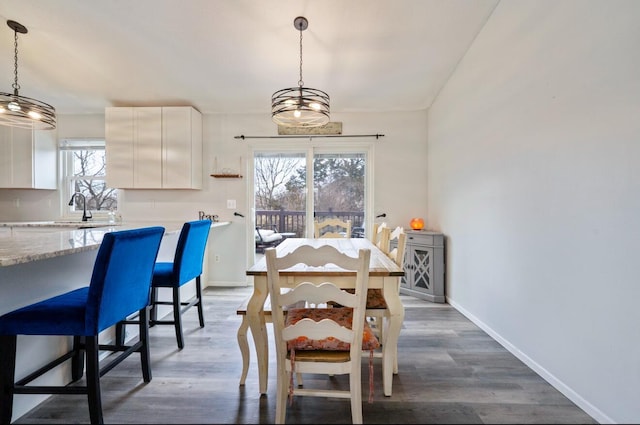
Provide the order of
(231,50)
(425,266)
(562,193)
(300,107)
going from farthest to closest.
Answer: (425,266) → (231,50) → (300,107) → (562,193)

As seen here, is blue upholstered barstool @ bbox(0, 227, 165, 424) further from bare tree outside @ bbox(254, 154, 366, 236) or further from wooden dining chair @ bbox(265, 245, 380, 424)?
bare tree outside @ bbox(254, 154, 366, 236)

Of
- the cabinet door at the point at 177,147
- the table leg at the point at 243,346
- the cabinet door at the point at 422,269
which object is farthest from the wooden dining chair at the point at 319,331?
the cabinet door at the point at 177,147

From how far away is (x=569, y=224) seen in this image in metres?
1.55

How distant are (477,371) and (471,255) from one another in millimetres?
1122

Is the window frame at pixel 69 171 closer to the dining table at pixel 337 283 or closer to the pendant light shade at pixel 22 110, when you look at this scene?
the pendant light shade at pixel 22 110

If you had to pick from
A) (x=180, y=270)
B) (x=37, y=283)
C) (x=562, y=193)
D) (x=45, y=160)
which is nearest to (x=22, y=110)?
(x=37, y=283)

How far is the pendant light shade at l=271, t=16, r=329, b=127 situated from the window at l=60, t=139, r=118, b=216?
123 inches

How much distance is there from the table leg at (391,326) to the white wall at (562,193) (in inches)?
36.6

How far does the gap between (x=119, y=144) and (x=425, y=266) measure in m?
4.05

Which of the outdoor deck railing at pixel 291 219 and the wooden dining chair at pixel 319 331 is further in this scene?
the outdoor deck railing at pixel 291 219

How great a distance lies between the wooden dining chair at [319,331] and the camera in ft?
3.90

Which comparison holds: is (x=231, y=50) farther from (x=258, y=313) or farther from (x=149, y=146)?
(x=258, y=313)

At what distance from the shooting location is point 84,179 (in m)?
4.02

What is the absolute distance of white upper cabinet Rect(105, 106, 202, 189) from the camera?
142 inches
